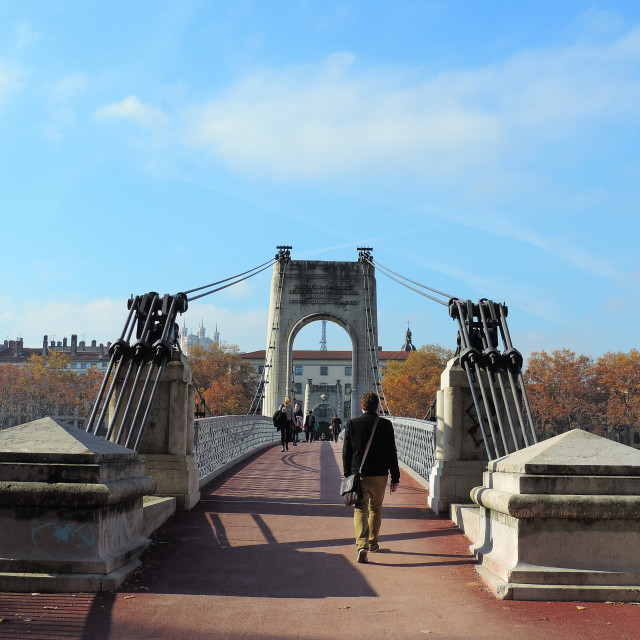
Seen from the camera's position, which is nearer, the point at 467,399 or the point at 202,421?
the point at 467,399

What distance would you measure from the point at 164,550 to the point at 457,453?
3.13 m

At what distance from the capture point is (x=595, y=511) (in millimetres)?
4543

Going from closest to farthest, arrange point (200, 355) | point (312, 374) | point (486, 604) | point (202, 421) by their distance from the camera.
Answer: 1. point (486, 604)
2. point (202, 421)
3. point (200, 355)
4. point (312, 374)

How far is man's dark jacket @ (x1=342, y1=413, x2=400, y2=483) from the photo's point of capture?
5.83 m

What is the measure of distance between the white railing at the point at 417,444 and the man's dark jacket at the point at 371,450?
3.13 m

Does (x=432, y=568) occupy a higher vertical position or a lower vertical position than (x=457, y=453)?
lower

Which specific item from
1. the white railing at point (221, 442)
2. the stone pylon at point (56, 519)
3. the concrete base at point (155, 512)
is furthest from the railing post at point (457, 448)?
the stone pylon at point (56, 519)

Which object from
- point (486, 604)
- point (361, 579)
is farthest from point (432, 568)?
point (486, 604)

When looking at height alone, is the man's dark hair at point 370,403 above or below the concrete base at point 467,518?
above

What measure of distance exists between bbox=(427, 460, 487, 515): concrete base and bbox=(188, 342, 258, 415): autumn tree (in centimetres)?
5422

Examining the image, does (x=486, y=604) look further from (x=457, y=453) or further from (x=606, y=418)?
(x=606, y=418)

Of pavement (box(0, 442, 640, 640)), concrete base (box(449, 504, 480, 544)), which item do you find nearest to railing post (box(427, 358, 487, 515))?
concrete base (box(449, 504, 480, 544))

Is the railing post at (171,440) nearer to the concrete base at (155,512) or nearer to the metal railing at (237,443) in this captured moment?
the concrete base at (155,512)

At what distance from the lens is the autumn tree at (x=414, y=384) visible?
5559 centimetres
